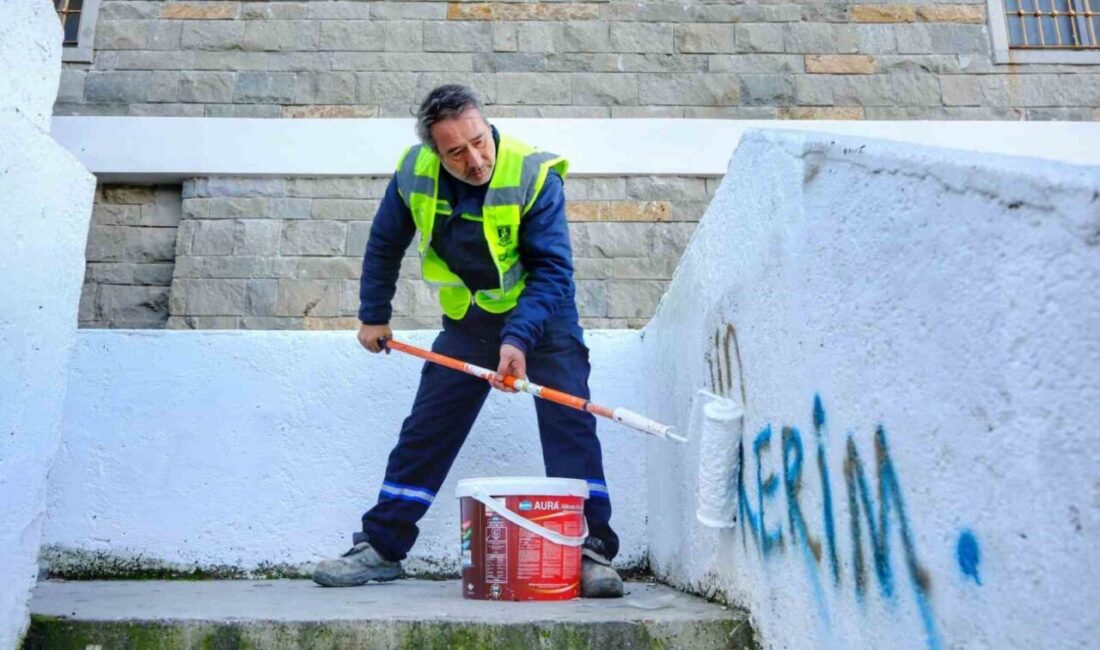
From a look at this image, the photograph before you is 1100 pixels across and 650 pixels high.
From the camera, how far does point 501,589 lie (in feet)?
8.47

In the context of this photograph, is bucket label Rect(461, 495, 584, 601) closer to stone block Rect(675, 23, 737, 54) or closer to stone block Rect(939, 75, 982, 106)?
stone block Rect(675, 23, 737, 54)

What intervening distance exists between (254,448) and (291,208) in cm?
229

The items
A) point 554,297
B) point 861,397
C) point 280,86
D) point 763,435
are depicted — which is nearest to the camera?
point 861,397

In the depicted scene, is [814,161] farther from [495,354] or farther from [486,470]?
[486,470]

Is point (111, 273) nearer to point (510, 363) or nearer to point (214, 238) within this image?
point (214, 238)

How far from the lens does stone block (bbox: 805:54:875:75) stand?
5.62m

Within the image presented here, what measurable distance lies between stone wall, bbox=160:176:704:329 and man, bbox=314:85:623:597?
2.09m

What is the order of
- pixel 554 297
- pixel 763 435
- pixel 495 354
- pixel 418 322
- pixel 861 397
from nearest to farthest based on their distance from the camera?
pixel 861 397
pixel 763 435
pixel 554 297
pixel 495 354
pixel 418 322

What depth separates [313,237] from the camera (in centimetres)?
536

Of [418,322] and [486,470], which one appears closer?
A: [486,470]

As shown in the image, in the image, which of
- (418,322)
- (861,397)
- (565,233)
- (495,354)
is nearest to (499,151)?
(565,233)

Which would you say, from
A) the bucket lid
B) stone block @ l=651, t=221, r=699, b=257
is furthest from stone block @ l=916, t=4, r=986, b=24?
the bucket lid

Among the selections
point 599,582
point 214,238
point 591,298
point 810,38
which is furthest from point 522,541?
point 810,38

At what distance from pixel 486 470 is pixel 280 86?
315 cm
